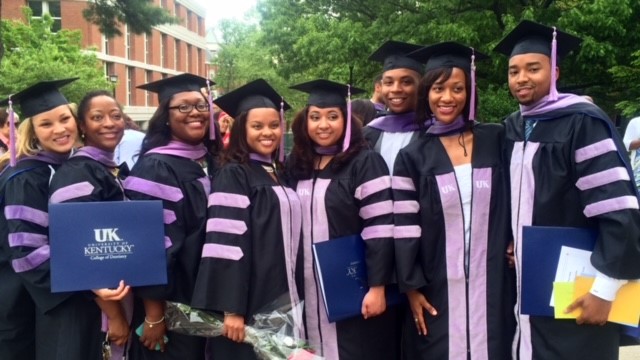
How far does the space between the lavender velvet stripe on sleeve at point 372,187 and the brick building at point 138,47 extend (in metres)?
24.7

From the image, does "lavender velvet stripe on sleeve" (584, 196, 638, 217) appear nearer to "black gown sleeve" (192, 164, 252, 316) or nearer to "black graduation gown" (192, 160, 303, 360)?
"black graduation gown" (192, 160, 303, 360)

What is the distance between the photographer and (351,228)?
3.04 m

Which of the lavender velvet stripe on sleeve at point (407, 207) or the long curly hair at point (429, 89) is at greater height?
the long curly hair at point (429, 89)

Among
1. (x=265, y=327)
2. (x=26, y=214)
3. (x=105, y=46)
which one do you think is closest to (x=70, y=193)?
(x=26, y=214)

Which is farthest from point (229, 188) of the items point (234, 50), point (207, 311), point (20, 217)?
point (234, 50)

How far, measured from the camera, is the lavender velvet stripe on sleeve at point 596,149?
8.42ft

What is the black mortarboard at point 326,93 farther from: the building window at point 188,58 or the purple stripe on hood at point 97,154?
the building window at point 188,58

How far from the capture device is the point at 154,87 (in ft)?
10.7

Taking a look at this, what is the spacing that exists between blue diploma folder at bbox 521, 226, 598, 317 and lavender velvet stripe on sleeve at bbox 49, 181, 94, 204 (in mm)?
2137

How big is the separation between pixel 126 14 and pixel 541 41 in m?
9.67

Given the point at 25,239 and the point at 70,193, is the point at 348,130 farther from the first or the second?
the point at 25,239

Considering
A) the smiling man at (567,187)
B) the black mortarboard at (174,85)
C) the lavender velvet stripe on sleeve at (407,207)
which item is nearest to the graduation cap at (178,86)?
the black mortarboard at (174,85)

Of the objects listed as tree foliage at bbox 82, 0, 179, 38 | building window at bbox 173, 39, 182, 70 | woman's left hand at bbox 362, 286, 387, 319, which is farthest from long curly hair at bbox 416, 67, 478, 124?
building window at bbox 173, 39, 182, 70

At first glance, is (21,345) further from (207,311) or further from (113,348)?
(207,311)
